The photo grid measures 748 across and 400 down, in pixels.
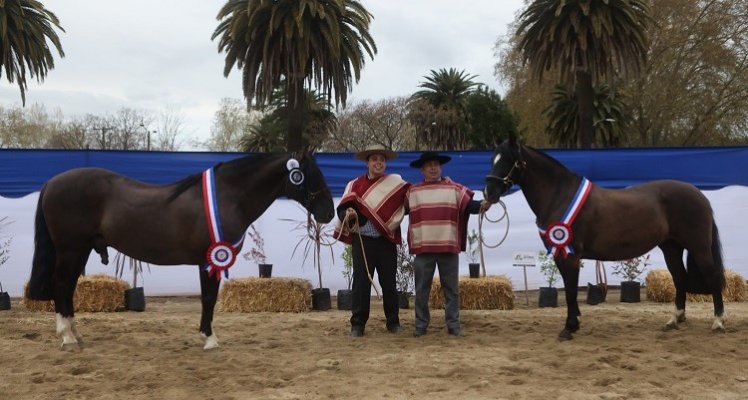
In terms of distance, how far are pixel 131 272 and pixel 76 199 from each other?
3.59 m

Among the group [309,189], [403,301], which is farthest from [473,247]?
[309,189]

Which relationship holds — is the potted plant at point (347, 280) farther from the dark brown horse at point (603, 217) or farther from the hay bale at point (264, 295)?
the dark brown horse at point (603, 217)

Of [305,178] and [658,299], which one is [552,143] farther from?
[305,178]

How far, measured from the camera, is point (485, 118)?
37906 millimetres

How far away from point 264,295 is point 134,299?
171 centimetres

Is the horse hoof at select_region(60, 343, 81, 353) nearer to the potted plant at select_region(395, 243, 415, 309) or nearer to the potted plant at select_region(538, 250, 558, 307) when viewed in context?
the potted plant at select_region(395, 243, 415, 309)

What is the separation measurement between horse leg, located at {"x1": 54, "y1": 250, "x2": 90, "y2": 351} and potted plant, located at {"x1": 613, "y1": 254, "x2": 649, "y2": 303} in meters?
6.64

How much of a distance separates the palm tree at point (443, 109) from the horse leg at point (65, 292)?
28729 mm

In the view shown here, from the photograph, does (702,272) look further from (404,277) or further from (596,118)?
(596,118)

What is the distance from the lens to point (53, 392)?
4070 mm

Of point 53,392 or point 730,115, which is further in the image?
point 730,115

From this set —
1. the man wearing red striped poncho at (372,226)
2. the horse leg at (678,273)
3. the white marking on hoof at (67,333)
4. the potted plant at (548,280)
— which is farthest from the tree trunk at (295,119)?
the horse leg at (678,273)

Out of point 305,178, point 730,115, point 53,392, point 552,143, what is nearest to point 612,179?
point 305,178

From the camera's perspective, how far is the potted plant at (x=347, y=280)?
27.1 ft
